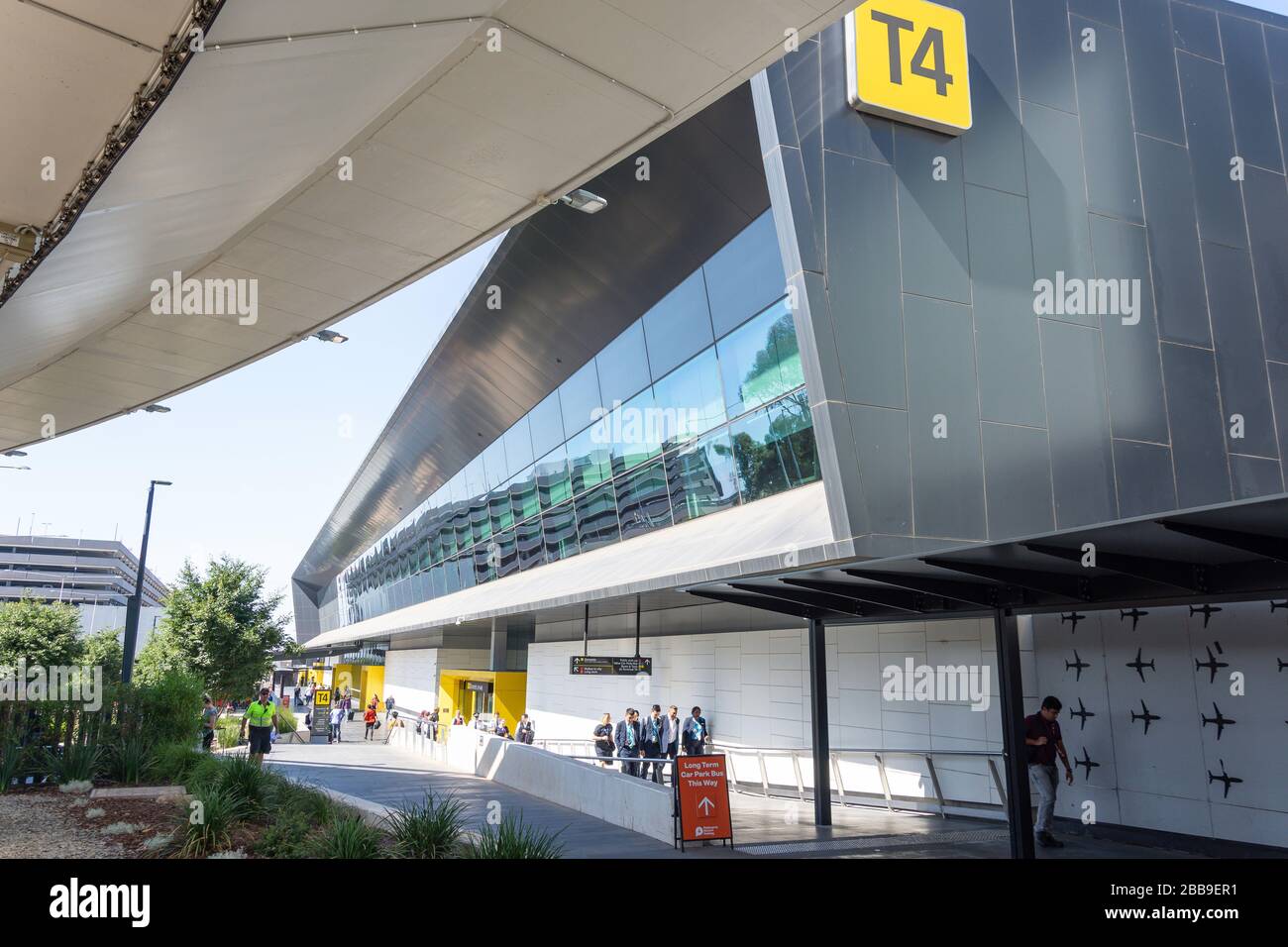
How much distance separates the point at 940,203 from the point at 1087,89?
14.3 feet

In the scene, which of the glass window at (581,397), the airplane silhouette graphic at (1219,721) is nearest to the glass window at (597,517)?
the glass window at (581,397)

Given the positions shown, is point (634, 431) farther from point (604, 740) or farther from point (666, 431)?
point (604, 740)

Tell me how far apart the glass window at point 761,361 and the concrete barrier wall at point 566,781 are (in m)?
6.05

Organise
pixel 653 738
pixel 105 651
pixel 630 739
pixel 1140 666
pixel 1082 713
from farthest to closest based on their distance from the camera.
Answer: pixel 105 651, pixel 630 739, pixel 653 738, pixel 1082 713, pixel 1140 666

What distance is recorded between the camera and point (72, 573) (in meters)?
159

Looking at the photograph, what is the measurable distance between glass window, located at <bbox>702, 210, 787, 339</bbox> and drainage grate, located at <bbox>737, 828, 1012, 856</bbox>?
770 cm

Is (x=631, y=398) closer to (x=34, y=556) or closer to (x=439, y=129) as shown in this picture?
(x=439, y=129)

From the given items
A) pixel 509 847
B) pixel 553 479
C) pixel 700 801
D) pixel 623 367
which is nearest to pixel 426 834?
pixel 509 847

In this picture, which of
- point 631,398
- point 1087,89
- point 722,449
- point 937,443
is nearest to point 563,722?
point 631,398

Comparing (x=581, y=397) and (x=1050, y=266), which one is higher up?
(x=581, y=397)

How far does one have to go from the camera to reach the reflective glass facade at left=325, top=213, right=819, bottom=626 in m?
13.4

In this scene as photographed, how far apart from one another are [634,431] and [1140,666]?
1016 cm

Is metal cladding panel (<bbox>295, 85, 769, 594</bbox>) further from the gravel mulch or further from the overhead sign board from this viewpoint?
the gravel mulch
